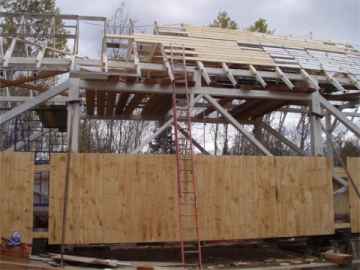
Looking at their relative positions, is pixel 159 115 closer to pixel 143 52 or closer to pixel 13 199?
pixel 143 52

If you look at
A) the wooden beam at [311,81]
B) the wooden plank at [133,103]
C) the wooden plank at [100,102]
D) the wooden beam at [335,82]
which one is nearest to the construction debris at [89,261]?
the wooden plank at [100,102]

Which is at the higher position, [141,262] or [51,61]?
[51,61]

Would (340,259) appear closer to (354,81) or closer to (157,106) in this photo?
(354,81)

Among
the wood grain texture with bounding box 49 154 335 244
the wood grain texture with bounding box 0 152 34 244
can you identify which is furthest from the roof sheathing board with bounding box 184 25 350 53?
the wood grain texture with bounding box 0 152 34 244

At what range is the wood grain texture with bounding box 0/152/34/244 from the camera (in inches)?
429

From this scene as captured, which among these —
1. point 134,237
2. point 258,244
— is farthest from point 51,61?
point 258,244

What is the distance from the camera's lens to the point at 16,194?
36.0 feet

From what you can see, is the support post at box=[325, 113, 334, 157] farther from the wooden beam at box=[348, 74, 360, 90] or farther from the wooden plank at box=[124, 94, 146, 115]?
the wooden plank at box=[124, 94, 146, 115]

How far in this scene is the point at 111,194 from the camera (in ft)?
37.3

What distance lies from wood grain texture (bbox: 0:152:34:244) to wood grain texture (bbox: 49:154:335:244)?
487mm

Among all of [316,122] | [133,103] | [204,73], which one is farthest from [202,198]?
[133,103]

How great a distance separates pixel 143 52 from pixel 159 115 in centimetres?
396

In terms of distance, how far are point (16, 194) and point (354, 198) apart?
857cm

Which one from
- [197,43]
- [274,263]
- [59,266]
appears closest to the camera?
[59,266]
